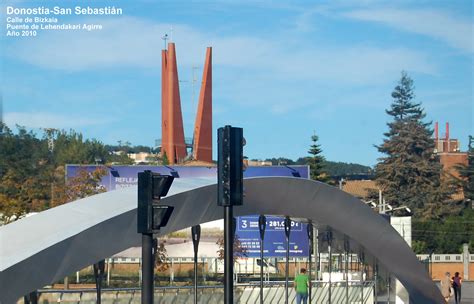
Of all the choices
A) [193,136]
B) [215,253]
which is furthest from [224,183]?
[193,136]

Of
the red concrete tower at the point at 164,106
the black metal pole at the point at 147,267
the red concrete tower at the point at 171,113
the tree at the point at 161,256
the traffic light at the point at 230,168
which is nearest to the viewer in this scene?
the black metal pole at the point at 147,267

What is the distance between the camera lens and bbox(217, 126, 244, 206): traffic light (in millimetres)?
12422

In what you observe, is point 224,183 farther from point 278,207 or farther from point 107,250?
point 278,207

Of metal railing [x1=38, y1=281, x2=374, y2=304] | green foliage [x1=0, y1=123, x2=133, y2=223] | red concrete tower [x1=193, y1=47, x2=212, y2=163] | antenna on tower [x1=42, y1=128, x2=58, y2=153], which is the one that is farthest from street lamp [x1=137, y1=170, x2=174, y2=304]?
red concrete tower [x1=193, y1=47, x2=212, y2=163]

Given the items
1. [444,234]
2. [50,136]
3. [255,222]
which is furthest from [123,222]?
[444,234]

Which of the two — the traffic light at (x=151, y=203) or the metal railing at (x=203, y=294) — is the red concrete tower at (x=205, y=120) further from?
the traffic light at (x=151, y=203)

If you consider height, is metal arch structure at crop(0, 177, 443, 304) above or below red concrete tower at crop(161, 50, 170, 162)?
below

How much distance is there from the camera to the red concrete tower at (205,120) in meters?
79.4

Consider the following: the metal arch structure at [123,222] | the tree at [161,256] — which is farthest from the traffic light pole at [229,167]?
the tree at [161,256]

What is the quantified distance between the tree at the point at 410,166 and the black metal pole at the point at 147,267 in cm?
7594

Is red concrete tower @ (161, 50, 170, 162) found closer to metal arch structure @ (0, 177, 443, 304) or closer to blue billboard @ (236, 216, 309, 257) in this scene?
blue billboard @ (236, 216, 309, 257)

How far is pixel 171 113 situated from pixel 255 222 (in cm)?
2906

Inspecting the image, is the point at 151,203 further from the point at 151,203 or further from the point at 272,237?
the point at 272,237

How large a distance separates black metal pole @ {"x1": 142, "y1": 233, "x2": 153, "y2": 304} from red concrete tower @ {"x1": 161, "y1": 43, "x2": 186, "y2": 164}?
67654 millimetres
